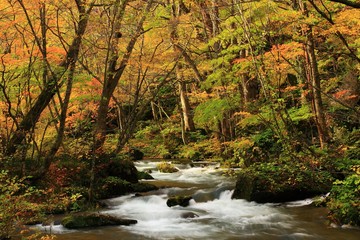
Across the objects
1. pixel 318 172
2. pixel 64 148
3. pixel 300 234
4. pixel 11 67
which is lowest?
pixel 300 234

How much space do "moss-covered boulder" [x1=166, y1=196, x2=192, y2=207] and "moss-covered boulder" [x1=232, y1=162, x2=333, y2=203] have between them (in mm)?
1425

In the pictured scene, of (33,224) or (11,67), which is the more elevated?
(11,67)

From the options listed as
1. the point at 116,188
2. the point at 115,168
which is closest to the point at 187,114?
the point at 115,168

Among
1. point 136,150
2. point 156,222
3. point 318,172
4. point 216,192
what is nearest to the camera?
point 318,172

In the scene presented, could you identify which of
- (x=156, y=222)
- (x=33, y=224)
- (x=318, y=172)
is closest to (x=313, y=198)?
(x=318, y=172)

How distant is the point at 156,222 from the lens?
923 cm

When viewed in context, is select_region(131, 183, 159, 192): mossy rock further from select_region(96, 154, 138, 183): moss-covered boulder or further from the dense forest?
select_region(96, 154, 138, 183): moss-covered boulder

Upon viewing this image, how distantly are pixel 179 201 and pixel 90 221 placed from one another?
119 inches

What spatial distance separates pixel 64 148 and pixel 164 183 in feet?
13.4

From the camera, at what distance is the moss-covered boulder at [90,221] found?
329 inches

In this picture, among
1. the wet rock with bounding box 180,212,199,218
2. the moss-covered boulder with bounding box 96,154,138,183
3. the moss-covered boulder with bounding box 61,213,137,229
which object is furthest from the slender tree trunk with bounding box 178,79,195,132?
the moss-covered boulder with bounding box 61,213,137,229

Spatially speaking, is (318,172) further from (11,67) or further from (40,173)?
(11,67)

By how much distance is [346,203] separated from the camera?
287 inches

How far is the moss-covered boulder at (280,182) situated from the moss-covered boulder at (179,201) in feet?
4.68
